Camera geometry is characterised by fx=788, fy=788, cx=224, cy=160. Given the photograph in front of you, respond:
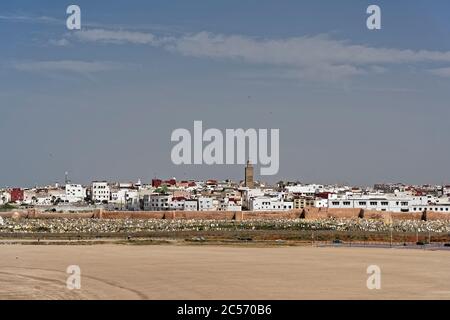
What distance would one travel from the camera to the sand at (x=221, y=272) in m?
26.0

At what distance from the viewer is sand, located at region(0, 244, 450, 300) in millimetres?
25953

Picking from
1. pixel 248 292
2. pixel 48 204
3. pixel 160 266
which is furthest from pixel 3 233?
pixel 48 204

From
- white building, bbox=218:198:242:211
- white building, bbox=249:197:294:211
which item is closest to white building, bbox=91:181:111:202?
white building, bbox=218:198:242:211

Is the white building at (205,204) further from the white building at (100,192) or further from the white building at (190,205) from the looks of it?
the white building at (100,192)

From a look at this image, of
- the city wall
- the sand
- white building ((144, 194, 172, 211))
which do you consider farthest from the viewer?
white building ((144, 194, 172, 211))

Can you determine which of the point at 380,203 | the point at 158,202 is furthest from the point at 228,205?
the point at 380,203

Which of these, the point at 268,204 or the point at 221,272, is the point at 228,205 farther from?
the point at 221,272

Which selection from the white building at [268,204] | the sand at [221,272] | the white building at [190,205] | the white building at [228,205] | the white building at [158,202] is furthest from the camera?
the white building at [158,202]

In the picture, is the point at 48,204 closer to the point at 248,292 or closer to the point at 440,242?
the point at 440,242

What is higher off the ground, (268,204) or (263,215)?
(268,204)

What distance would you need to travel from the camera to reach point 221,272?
31.9 metres

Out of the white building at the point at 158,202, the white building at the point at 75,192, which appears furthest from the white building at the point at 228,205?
the white building at the point at 75,192

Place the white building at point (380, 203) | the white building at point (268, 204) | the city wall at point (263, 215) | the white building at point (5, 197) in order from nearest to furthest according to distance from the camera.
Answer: the city wall at point (263, 215) < the white building at point (380, 203) < the white building at point (268, 204) < the white building at point (5, 197)

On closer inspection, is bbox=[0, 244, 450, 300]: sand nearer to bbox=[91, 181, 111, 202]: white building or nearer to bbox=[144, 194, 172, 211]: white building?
bbox=[144, 194, 172, 211]: white building
